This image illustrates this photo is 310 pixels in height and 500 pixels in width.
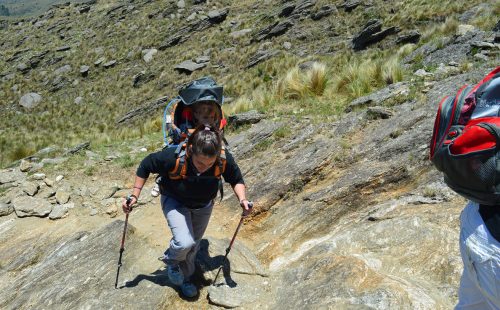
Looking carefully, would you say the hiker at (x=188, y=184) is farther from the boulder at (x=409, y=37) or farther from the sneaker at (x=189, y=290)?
the boulder at (x=409, y=37)

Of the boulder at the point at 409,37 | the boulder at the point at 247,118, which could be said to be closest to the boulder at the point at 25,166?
the boulder at the point at 247,118

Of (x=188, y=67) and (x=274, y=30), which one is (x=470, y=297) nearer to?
(x=188, y=67)

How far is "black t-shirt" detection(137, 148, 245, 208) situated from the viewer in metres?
3.60

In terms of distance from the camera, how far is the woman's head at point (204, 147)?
3.32m

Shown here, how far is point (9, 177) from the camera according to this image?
318 inches

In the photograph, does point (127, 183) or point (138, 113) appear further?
point (138, 113)

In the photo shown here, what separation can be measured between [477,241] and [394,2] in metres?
20.5

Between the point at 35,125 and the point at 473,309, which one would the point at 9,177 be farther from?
the point at 35,125

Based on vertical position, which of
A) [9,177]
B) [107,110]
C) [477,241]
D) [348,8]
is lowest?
[107,110]

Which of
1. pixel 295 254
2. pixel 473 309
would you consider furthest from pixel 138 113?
pixel 473 309

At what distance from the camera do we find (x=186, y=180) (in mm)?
3625

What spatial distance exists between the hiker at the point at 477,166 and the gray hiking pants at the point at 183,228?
2.34 metres

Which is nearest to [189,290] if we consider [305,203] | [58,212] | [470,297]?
[305,203]

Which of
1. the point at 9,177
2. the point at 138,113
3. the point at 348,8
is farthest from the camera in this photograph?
the point at 348,8
